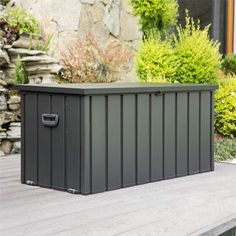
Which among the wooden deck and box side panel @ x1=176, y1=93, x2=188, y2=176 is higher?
box side panel @ x1=176, y1=93, x2=188, y2=176

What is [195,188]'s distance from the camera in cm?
634

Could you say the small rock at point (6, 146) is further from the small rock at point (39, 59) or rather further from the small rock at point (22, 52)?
the small rock at point (22, 52)

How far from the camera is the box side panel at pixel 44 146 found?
6.20m

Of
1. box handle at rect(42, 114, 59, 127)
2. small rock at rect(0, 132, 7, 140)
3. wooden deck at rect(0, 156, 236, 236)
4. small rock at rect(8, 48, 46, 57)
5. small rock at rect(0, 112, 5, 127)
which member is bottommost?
wooden deck at rect(0, 156, 236, 236)

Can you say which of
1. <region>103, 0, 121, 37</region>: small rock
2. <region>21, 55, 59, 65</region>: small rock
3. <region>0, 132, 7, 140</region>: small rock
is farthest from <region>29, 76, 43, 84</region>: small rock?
<region>103, 0, 121, 37</region>: small rock

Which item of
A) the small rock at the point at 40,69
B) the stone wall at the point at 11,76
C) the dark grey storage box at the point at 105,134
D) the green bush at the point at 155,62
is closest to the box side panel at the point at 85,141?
the dark grey storage box at the point at 105,134

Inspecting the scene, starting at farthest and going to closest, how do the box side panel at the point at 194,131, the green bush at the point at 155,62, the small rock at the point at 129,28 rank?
the small rock at the point at 129,28, the green bush at the point at 155,62, the box side panel at the point at 194,131

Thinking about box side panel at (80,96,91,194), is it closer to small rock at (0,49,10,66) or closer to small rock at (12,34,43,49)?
small rock at (0,49,10,66)

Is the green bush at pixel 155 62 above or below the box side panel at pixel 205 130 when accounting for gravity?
above

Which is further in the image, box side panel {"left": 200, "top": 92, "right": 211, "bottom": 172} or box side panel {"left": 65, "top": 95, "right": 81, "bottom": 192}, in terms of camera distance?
box side panel {"left": 200, "top": 92, "right": 211, "bottom": 172}

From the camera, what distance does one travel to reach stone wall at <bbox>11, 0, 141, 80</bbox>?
32.0 feet

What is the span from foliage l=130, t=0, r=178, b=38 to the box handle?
4.66 m

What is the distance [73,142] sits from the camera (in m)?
5.96

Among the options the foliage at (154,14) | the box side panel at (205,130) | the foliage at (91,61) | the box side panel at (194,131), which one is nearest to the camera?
the box side panel at (194,131)
